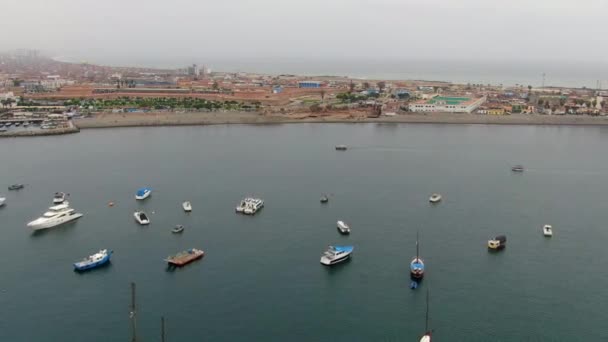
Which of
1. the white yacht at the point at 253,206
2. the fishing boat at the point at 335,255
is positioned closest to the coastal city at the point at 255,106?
the white yacht at the point at 253,206

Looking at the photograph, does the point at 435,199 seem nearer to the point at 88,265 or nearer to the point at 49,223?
the point at 88,265

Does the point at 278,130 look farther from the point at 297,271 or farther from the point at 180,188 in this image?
the point at 297,271

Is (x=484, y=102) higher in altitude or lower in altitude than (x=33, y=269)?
higher

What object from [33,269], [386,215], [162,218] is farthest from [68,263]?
[386,215]

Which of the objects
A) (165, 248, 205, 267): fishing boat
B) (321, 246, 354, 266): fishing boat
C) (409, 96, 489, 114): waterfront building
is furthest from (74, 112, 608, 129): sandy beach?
(321, 246, 354, 266): fishing boat

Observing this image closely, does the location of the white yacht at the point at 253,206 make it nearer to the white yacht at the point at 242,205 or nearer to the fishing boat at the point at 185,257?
the white yacht at the point at 242,205

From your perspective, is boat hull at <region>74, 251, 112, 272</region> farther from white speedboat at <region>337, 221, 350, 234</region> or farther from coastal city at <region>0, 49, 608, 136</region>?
coastal city at <region>0, 49, 608, 136</region>

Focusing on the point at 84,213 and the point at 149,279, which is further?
the point at 84,213
